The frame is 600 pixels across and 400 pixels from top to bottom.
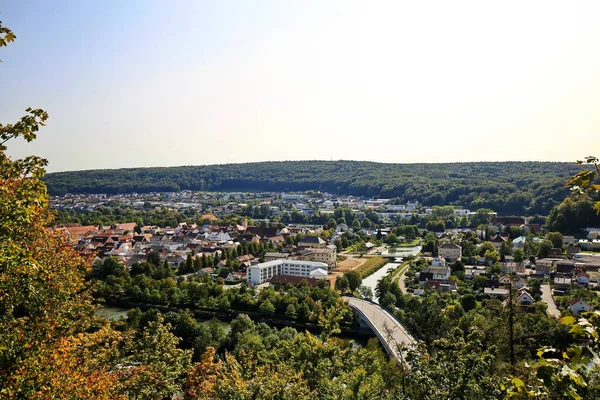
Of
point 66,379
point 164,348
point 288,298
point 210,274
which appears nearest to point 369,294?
point 288,298

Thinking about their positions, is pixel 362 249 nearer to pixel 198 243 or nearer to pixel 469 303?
pixel 198 243

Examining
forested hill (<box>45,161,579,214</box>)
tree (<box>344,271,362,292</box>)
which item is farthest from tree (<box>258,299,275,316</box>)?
forested hill (<box>45,161,579,214</box>)

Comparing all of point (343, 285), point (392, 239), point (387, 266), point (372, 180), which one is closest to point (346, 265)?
point (387, 266)

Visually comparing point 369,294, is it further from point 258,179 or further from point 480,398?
point 258,179

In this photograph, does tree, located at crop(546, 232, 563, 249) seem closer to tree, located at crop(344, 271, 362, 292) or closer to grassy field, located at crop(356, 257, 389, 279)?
grassy field, located at crop(356, 257, 389, 279)

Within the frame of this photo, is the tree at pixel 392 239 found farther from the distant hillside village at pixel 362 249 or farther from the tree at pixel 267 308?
the tree at pixel 267 308

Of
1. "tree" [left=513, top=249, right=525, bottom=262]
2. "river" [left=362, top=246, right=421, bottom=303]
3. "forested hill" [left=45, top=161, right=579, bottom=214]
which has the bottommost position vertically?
"river" [left=362, top=246, right=421, bottom=303]

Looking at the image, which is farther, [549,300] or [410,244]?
[410,244]
